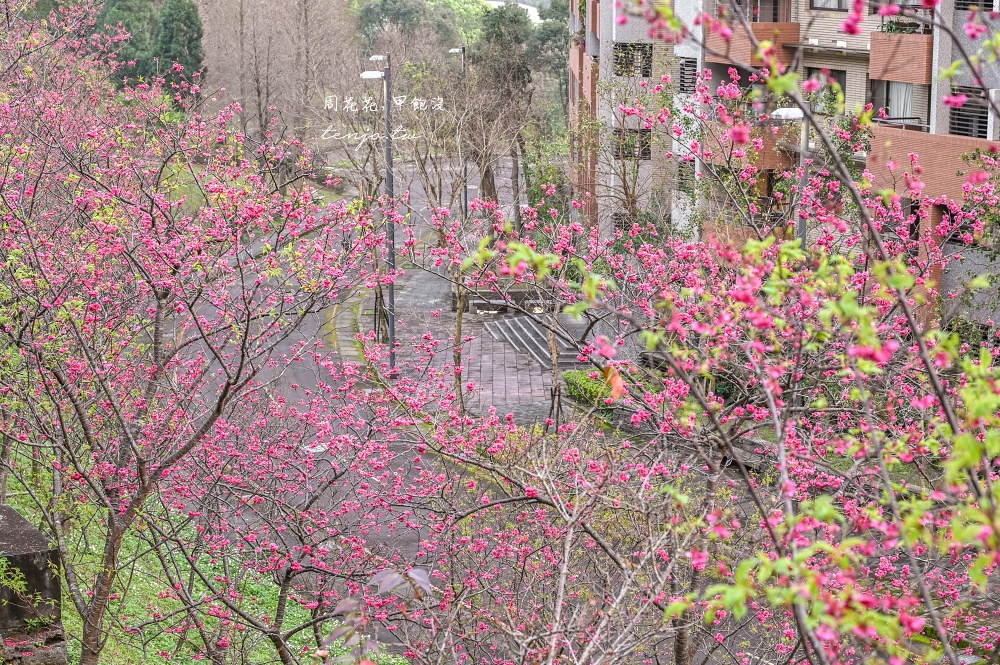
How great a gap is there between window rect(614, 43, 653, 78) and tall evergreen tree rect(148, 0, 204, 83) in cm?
2355

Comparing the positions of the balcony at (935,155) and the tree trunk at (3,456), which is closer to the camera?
the tree trunk at (3,456)

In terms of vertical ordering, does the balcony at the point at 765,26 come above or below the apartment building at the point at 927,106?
above

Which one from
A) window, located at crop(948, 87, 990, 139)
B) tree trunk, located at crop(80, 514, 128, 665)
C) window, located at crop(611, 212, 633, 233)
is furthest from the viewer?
window, located at crop(611, 212, 633, 233)

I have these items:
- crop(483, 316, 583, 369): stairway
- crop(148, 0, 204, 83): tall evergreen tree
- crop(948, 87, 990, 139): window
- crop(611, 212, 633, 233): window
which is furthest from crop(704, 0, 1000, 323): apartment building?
crop(148, 0, 204, 83): tall evergreen tree

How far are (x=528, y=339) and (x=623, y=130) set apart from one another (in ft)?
27.4

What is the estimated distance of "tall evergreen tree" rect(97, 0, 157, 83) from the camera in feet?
179

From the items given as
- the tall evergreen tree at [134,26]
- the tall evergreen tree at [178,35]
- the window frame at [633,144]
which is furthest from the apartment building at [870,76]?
the tall evergreen tree at [134,26]

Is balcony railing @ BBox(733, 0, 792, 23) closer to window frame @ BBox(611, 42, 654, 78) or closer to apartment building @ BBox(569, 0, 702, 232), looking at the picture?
apartment building @ BBox(569, 0, 702, 232)

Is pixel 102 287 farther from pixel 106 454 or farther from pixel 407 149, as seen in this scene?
pixel 407 149

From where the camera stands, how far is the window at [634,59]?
1435 inches

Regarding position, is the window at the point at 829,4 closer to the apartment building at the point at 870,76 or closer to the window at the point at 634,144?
the apartment building at the point at 870,76

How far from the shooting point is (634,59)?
37.2 meters

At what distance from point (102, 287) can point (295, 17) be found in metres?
46.3

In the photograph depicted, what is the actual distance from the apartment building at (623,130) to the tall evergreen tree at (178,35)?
19.1 m
